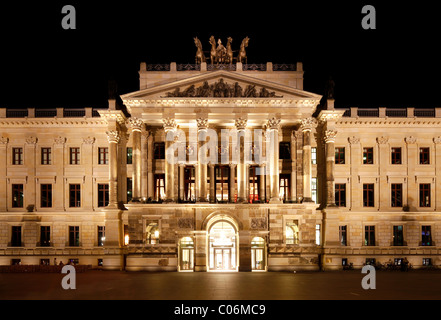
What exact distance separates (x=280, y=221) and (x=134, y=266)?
1761cm

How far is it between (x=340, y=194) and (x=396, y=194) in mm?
7216

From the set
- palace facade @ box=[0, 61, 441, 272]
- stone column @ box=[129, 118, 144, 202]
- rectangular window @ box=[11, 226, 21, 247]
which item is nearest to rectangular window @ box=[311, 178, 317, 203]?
palace facade @ box=[0, 61, 441, 272]

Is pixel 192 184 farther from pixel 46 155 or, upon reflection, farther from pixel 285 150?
pixel 46 155

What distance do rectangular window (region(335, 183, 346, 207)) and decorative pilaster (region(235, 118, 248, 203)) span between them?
12909 mm

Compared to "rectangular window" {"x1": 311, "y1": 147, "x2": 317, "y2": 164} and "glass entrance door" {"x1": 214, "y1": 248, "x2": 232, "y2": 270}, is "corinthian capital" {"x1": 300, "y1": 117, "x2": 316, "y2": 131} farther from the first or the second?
"glass entrance door" {"x1": 214, "y1": 248, "x2": 232, "y2": 270}

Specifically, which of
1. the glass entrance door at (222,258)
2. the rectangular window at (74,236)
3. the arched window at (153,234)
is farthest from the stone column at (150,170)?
the rectangular window at (74,236)

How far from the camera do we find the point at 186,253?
186 ft

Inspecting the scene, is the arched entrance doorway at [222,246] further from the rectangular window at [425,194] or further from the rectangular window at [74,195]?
the rectangular window at [425,194]

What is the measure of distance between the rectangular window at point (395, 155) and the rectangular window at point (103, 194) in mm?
36915

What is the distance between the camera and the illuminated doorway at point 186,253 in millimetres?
56438

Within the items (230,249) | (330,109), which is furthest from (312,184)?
(230,249)

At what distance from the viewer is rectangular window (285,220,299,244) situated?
58.1 metres

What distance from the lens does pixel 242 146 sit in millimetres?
57938

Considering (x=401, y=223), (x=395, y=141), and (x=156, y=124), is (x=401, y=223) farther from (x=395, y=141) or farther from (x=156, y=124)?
(x=156, y=124)
